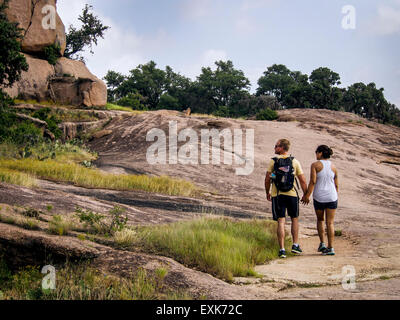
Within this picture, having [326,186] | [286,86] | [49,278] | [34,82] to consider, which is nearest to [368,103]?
[286,86]

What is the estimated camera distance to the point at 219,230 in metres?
6.76

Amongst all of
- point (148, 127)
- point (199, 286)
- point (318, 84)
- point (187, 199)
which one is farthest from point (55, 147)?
point (318, 84)

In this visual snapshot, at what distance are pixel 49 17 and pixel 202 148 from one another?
2097 cm

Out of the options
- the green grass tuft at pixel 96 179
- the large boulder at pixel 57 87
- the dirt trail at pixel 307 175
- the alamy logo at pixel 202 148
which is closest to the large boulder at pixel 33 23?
the large boulder at pixel 57 87

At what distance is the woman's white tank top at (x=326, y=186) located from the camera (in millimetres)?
6027

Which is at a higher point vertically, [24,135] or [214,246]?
[24,135]

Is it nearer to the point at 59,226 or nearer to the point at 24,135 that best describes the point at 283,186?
the point at 59,226

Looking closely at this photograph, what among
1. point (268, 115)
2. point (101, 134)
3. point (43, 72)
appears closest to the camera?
point (101, 134)

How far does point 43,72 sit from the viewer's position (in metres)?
28.3

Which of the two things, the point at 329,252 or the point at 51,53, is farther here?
the point at 51,53

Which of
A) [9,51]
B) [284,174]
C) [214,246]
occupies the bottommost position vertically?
[214,246]

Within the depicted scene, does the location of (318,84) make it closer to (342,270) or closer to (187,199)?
(187,199)

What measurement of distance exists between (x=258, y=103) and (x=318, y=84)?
856 centimetres

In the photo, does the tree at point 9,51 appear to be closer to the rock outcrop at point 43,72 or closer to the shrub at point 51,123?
the shrub at point 51,123
